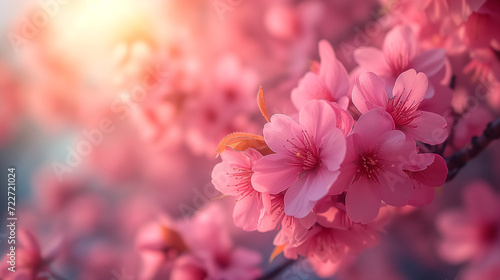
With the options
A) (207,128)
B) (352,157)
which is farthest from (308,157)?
(207,128)

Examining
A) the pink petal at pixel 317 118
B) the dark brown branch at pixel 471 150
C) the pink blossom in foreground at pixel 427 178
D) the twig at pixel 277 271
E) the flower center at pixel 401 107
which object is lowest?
the twig at pixel 277 271

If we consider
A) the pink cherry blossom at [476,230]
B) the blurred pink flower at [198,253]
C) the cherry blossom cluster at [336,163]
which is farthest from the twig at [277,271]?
the pink cherry blossom at [476,230]

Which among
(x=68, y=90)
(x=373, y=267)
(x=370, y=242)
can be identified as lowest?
(x=373, y=267)

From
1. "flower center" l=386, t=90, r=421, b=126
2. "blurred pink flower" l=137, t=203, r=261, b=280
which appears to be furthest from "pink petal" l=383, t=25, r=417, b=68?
"blurred pink flower" l=137, t=203, r=261, b=280

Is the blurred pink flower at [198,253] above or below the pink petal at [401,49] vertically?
below

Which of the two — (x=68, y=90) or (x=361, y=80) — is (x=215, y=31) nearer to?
(x=68, y=90)

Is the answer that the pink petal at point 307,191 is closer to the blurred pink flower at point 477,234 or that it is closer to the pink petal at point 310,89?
the pink petal at point 310,89

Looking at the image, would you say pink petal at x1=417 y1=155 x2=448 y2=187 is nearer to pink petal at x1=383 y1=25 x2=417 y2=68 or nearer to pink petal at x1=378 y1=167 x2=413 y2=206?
pink petal at x1=378 y1=167 x2=413 y2=206
